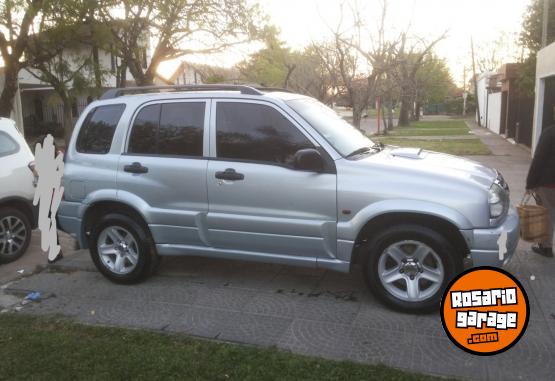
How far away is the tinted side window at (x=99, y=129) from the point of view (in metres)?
5.61

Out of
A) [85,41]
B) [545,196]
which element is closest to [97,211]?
[545,196]

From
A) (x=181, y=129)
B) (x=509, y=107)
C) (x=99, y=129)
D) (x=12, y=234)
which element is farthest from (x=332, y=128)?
(x=509, y=107)

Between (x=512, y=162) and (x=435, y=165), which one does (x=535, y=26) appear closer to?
(x=512, y=162)

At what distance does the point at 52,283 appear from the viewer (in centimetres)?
586

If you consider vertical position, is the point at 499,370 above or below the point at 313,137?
below

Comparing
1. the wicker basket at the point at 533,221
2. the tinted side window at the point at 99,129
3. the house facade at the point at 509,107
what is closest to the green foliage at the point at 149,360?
the tinted side window at the point at 99,129

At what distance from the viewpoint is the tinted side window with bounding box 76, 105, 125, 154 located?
5.61 metres

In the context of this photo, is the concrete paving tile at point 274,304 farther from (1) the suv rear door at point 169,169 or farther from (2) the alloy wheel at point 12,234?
(2) the alloy wheel at point 12,234

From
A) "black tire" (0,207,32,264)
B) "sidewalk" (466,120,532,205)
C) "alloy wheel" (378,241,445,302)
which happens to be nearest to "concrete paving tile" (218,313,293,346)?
"alloy wheel" (378,241,445,302)

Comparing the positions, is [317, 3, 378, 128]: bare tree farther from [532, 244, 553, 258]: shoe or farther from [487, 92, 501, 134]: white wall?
[487, 92, 501, 134]: white wall

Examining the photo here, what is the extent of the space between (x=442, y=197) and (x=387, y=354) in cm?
132

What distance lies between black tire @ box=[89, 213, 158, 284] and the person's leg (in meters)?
4.24

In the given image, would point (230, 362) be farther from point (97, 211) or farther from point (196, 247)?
point (97, 211)

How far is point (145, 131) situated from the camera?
5.47 meters
